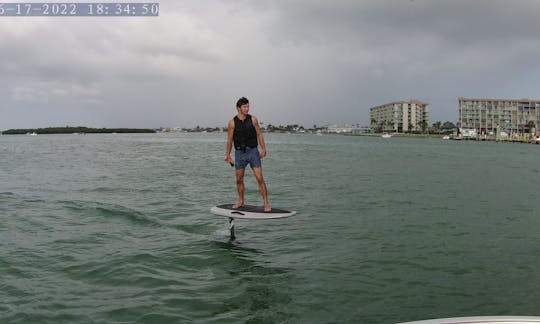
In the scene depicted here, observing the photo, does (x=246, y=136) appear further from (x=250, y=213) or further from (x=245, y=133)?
(x=250, y=213)

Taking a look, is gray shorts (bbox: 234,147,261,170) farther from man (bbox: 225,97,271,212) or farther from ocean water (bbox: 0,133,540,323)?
ocean water (bbox: 0,133,540,323)

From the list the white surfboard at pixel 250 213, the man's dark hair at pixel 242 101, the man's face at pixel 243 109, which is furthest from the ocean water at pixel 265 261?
the man's dark hair at pixel 242 101

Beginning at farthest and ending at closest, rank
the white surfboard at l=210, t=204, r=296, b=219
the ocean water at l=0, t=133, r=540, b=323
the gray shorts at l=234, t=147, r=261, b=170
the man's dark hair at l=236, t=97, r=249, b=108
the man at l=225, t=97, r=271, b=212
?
the gray shorts at l=234, t=147, r=261, b=170 → the man at l=225, t=97, r=271, b=212 → the white surfboard at l=210, t=204, r=296, b=219 → the man's dark hair at l=236, t=97, r=249, b=108 → the ocean water at l=0, t=133, r=540, b=323

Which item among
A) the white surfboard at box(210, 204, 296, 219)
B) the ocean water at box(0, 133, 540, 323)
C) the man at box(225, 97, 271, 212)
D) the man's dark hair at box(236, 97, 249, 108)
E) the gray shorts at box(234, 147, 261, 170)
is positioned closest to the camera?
the ocean water at box(0, 133, 540, 323)

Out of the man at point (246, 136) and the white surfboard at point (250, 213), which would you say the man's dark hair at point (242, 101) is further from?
the white surfboard at point (250, 213)

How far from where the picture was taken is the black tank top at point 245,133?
34.1 feet

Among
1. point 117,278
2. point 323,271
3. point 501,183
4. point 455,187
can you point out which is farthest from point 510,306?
point 501,183

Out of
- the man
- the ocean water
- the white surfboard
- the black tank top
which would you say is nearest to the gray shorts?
the man

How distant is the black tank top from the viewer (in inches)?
409

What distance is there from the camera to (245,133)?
1045cm

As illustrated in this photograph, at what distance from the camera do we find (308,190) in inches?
897

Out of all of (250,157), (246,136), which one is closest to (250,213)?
(250,157)

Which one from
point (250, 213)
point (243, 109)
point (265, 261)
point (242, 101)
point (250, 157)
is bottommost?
point (265, 261)

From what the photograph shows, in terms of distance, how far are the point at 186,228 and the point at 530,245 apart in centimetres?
968
